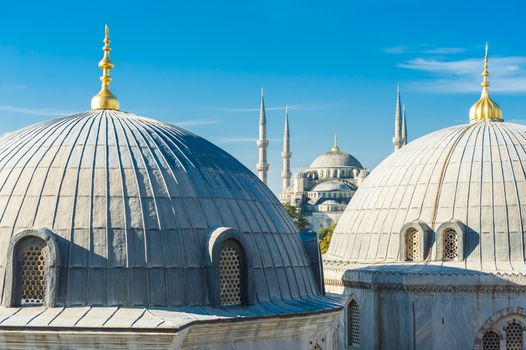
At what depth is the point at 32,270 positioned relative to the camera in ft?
50.0

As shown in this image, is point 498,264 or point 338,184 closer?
point 498,264

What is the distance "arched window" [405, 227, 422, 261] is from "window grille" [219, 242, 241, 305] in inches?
387

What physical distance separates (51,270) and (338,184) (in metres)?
121

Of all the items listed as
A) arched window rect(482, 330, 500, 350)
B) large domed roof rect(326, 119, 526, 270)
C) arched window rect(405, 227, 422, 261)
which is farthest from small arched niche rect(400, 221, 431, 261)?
arched window rect(482, 330, 500, 350)

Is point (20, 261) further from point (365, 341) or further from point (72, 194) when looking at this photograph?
point (365, 341)

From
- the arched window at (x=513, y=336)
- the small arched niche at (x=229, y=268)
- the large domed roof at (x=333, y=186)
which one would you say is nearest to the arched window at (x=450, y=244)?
the arched window at (x=513, y=336)

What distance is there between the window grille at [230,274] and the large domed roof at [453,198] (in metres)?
9.58

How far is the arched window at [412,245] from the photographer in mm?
25141

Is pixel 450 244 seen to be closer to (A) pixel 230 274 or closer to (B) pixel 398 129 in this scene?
(A) pixel 230 274

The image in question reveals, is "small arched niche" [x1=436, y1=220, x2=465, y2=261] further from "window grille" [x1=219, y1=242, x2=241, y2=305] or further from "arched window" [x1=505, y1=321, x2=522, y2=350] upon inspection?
"window grille" [x1=219, y1=242, x2=241, y2=305]

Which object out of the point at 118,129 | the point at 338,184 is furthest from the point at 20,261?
the point at 338,184

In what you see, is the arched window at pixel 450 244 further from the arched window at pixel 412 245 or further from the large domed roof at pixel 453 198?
the arched window at pixel 412 245

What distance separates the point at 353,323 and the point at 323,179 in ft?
378

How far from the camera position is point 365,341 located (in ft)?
82.8
